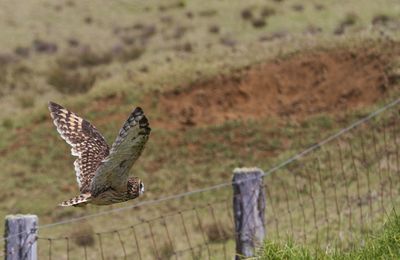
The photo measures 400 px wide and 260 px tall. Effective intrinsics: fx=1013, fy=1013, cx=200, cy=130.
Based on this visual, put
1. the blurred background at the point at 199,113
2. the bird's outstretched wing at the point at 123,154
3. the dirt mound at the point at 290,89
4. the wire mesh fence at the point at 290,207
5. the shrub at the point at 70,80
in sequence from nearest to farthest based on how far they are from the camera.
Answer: the bird's outstretched wing at the point at 123,154 → the wire mesh fence at the point at 290,207 → the blurred background at the point at 199,113 → the dirt mound at the point at 290,89 → the shrub at the point at 70,80

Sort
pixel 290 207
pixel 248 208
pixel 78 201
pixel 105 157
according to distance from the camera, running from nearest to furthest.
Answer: pixel 78 201 < pixel 105 157 < pixel 248 208 < pixel 290 207

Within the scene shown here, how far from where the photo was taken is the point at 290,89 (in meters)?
18.6

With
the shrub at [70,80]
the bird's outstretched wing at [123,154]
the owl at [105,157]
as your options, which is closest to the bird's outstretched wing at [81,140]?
the owl at [105,157]

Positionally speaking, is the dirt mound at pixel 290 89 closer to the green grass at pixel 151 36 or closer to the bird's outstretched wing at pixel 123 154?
the green grass at pixel 151 36

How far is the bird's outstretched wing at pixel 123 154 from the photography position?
5719 mm

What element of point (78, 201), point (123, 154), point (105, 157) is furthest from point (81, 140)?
point (123, 154)

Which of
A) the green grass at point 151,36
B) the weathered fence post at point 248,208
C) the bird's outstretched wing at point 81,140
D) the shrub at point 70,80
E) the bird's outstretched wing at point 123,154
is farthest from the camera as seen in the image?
the shrub at point 70,80

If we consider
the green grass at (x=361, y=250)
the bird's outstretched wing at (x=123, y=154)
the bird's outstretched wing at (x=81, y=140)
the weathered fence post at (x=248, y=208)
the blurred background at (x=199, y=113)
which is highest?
the blurred background at (x=199, y=113)

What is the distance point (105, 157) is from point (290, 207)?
717cm

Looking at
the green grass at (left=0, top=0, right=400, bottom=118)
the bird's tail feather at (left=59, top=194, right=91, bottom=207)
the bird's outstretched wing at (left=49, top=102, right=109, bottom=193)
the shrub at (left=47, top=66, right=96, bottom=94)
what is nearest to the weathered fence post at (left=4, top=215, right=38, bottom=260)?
the bird's outstretched wing at (left=49, top=102, right=109, bottom=193)

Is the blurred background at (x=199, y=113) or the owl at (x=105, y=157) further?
the blurred background at (x=199, y=113)

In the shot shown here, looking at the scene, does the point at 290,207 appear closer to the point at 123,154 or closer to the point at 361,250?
the point at 361,250

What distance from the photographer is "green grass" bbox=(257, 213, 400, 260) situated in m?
6.88

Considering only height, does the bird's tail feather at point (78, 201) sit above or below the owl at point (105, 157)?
below
